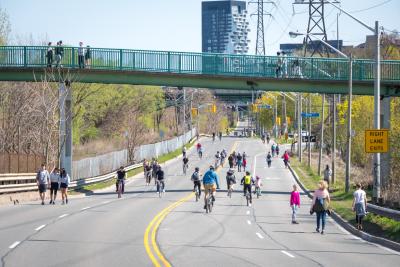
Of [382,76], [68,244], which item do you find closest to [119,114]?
[382,76]

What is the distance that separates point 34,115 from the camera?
197 ft

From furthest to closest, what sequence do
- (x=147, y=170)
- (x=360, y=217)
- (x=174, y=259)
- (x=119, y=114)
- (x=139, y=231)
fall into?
(x=119, y=114), (x=147, y=170), (x=360, y=217), (x=139, y=231), (x=174, y=259)

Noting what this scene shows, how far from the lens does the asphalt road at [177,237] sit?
16.9m

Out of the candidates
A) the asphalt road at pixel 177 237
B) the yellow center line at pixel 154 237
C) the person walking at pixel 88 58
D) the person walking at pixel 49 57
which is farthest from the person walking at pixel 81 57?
the yellow center line at pixel 154 237

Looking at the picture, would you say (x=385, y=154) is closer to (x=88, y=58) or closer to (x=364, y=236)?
(x=88, y=58)

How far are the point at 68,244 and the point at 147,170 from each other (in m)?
34.2

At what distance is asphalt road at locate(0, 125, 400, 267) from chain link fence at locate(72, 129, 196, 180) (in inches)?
646

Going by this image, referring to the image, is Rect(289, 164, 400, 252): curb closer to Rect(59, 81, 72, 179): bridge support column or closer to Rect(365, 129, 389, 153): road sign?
Rect(365, 129, 389, 153): road sign

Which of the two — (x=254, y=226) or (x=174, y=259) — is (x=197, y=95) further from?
(x=174, y=259)

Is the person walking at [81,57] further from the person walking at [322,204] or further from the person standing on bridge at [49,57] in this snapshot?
the person walking at [322,204]

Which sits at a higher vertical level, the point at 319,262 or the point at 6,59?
the point at 6,59

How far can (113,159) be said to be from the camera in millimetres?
67812

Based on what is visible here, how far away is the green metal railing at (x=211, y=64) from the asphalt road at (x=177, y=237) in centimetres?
1027

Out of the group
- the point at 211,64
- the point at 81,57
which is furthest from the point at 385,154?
the point at 81,57
